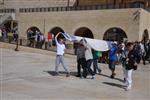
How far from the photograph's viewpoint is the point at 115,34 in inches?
1735

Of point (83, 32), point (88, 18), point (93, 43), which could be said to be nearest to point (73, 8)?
point (88, 18)

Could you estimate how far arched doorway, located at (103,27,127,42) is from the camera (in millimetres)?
42906

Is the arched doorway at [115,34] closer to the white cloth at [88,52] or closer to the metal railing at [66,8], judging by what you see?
the metal railing at [66,8]

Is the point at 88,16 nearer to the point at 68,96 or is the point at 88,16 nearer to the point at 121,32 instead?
the point at 121,32

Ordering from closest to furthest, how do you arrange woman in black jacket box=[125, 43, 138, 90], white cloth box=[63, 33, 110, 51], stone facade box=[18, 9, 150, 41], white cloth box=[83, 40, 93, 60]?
woman in black jacket box=[125, 43, 138, 90]
white cloth box=[83, 40, 93, 60]
white cloth box=[63, 33, 110, 51]
stone facade box=[18, 9, 150, 41]

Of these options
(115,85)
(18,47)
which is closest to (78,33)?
(18,47)

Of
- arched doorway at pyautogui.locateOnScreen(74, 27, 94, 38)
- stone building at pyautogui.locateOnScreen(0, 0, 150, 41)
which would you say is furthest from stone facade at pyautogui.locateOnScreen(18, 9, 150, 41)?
arched doorway at pyautogui.locateOnScreen(74, 27, 94, 38)

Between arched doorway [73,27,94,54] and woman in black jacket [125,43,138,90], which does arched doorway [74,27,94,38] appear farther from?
woman in black jacket [125,43,138,90]

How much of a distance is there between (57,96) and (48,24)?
35.7 meters

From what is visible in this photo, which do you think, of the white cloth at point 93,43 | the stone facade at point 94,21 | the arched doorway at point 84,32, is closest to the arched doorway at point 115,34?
the stone facade at point 94,21

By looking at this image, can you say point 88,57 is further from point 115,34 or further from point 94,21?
point 94,21

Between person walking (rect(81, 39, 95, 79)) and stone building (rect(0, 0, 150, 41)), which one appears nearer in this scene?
person walking (rect(81, 39, 95, 79))

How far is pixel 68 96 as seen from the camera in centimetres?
1328

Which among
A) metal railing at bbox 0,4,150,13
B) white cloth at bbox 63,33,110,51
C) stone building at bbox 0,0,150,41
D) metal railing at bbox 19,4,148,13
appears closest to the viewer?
white cloth at bbox 63,33,110,51
